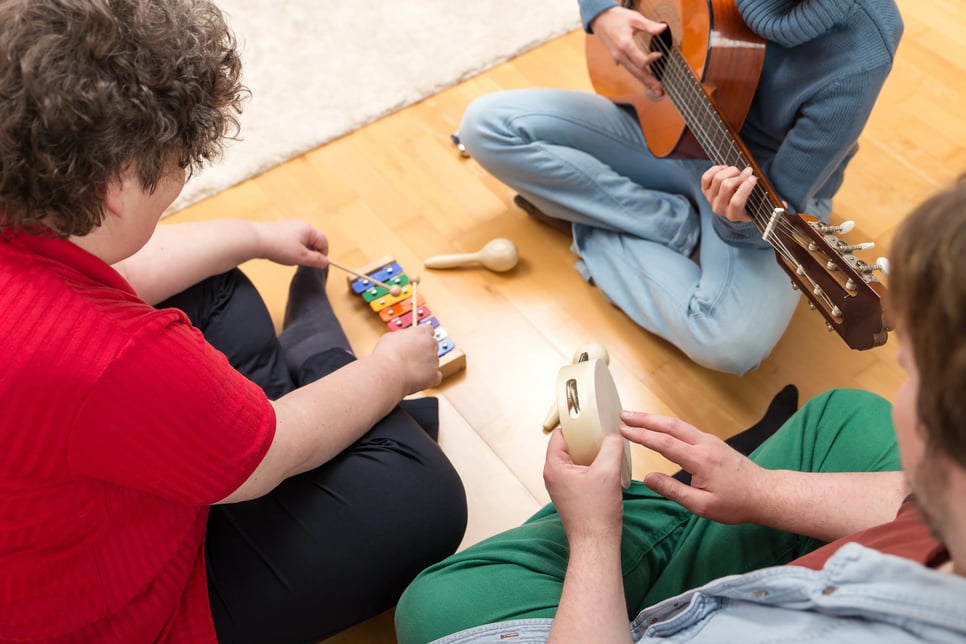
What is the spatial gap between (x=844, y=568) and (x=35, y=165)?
74cm

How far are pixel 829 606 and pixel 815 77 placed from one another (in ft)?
2.72

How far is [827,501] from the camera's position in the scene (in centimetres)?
93

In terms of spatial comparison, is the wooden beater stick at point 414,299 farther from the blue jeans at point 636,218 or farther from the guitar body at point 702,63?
the guitar body at point 702,63

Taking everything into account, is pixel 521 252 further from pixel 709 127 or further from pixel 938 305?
pixel 938 305

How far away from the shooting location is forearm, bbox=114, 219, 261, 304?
126 centimetres

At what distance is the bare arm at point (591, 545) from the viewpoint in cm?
85

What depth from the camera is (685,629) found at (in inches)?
31.8

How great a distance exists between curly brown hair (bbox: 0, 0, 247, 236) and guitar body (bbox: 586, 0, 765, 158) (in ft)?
2.52

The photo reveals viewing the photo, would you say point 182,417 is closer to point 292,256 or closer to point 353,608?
point 353,608

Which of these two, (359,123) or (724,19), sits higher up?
(724,19)

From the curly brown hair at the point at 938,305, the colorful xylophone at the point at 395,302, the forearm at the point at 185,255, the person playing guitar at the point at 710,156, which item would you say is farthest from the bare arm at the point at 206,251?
the curly brown hair at the point at 938,305

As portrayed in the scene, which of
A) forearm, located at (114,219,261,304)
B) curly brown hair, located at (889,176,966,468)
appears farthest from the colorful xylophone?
curly brown hair, located at (889,176,966,468)

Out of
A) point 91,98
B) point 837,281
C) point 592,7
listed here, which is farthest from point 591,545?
point 592,7

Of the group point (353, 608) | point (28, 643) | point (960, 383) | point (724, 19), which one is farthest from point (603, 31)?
point (28, 643)
